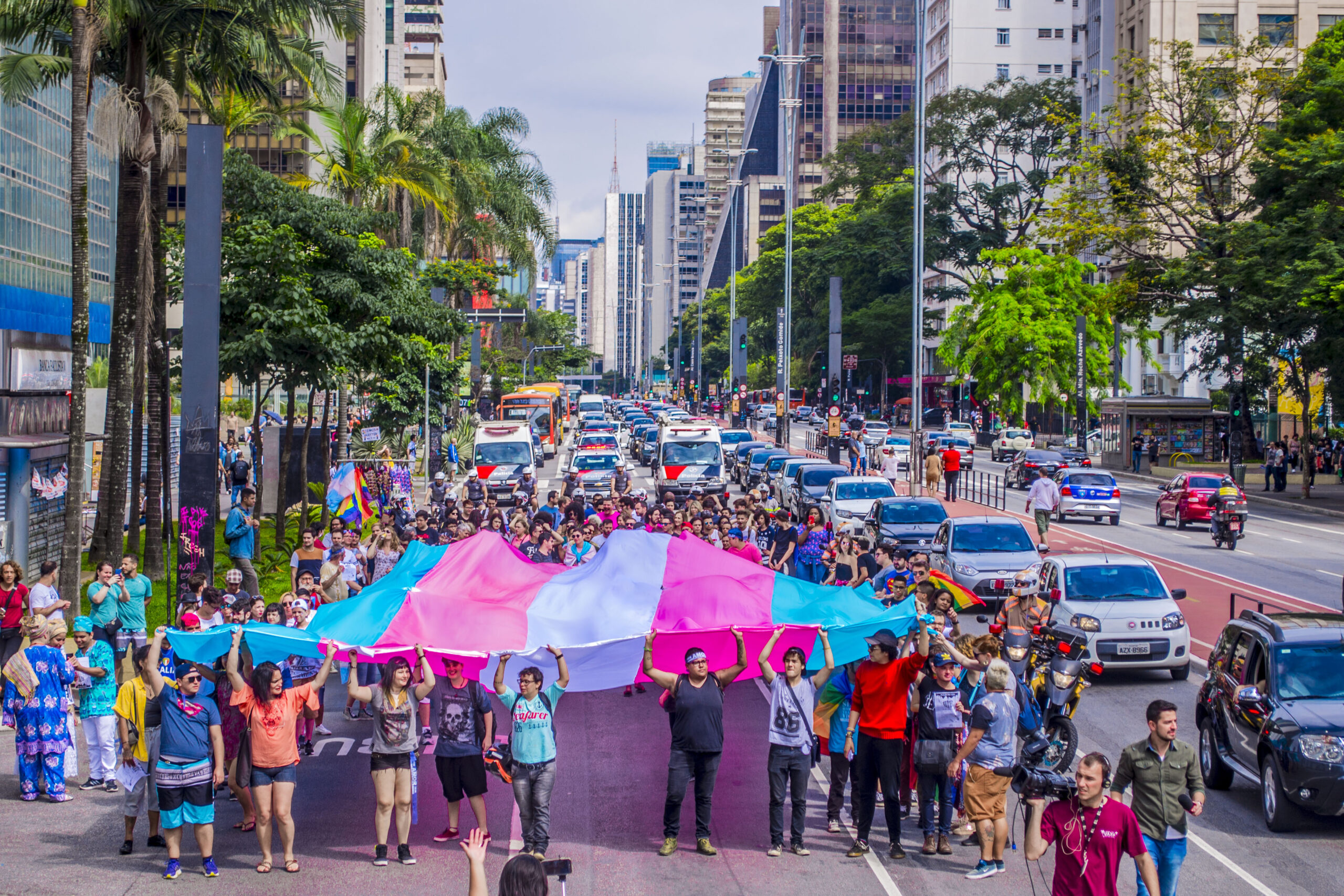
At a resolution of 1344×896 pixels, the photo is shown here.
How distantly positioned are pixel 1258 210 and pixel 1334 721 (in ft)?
168

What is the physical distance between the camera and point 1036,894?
30.7 feet

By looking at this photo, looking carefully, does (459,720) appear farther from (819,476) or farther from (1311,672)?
(819,476)

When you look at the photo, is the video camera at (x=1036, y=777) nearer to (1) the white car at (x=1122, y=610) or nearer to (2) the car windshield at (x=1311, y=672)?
(2) the car windshield at (x=1311, y=672)

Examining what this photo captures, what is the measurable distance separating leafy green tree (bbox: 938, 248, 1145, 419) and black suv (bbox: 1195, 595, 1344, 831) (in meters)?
55.7

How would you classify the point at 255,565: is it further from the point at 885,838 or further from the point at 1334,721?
the point at 1334,721

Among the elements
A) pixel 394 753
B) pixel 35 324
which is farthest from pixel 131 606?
pixel 35 324

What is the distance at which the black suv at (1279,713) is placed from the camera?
10.3m

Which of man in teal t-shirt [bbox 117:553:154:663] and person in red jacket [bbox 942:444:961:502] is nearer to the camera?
man in teal t-shirt [bbox 117:553:154:663]

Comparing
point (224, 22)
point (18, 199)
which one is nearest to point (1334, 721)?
point (224, 22)

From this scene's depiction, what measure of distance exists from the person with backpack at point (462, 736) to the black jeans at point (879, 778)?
9.48ft

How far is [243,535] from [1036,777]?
13168 millimetres

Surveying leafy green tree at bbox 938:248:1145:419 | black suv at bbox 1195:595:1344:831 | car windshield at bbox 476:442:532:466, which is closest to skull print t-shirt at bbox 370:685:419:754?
black suv at bbox 1195:595:1344:831

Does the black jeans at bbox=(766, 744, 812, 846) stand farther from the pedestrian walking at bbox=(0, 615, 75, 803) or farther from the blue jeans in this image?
the pedestrian walking at bbox=(0, 615, 75, 803)

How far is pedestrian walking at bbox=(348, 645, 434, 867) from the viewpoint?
1002cm
